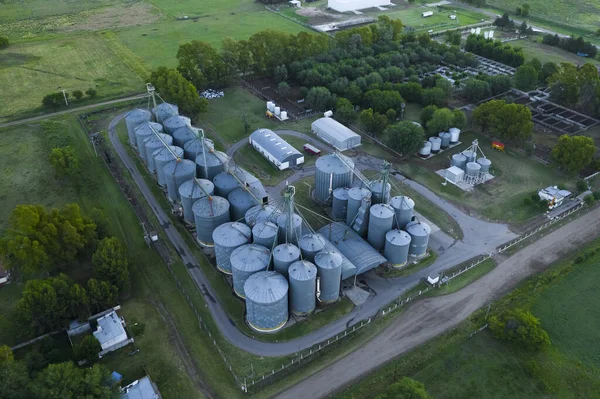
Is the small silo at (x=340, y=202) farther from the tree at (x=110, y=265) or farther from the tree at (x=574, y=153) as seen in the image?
the tree at (x=574, y=153)

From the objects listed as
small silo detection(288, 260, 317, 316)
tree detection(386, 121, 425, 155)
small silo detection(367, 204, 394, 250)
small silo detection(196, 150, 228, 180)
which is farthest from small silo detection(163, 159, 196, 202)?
tree detection(386, 121, 425, 155)

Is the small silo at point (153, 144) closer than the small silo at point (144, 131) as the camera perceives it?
Yes

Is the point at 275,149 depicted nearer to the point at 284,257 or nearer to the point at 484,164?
the point at 284,257

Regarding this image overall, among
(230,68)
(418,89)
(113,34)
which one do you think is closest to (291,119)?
(230,68)

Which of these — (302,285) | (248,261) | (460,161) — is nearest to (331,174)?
(248,261)

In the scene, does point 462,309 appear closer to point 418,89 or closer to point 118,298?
point 118,298

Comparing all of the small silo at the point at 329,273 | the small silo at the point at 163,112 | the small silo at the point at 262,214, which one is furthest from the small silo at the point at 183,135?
the small silo at the point at 329,273

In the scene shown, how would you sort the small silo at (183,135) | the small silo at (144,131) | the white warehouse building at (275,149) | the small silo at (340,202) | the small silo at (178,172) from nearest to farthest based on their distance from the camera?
the small silo at (340,202) → the small silo at (178,172) → the small silo at (183,135) → the small silo at (144,131) → the white warehouse building at (275,149)

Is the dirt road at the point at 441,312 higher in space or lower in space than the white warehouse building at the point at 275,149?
lower
